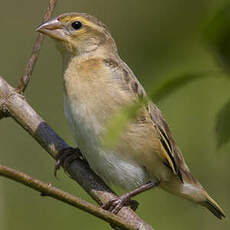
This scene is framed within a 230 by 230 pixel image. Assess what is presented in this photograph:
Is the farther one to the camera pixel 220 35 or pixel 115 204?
pixel 115 204

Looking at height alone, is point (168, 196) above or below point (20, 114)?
below

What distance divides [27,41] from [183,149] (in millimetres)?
2765

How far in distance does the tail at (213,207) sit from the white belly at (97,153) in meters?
0.60

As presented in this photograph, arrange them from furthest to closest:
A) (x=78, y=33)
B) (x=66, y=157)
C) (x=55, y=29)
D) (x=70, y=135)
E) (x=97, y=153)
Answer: (x=70, y=135)
(x=78, y=33)
(x=55, y=29)
(x=97, y=153)
(x=66, y=157)

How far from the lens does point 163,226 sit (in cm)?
384

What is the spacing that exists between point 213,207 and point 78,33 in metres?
1.59

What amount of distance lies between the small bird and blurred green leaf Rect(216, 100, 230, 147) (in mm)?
2094

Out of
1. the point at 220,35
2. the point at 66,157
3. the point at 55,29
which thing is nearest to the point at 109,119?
the point at 66,157

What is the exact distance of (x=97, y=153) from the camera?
3.32m

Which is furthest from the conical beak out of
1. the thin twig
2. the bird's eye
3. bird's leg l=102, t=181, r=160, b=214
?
bird's leg l=102, t=181, r=160, b=214

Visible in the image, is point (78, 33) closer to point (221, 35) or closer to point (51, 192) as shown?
point (51, 192)

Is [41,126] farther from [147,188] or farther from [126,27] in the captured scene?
[126,27]

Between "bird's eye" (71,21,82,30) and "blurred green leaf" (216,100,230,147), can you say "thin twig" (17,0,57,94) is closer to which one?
"bird's eye" (71,21,82,30)

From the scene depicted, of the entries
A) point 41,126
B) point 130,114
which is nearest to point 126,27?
point 41,126
